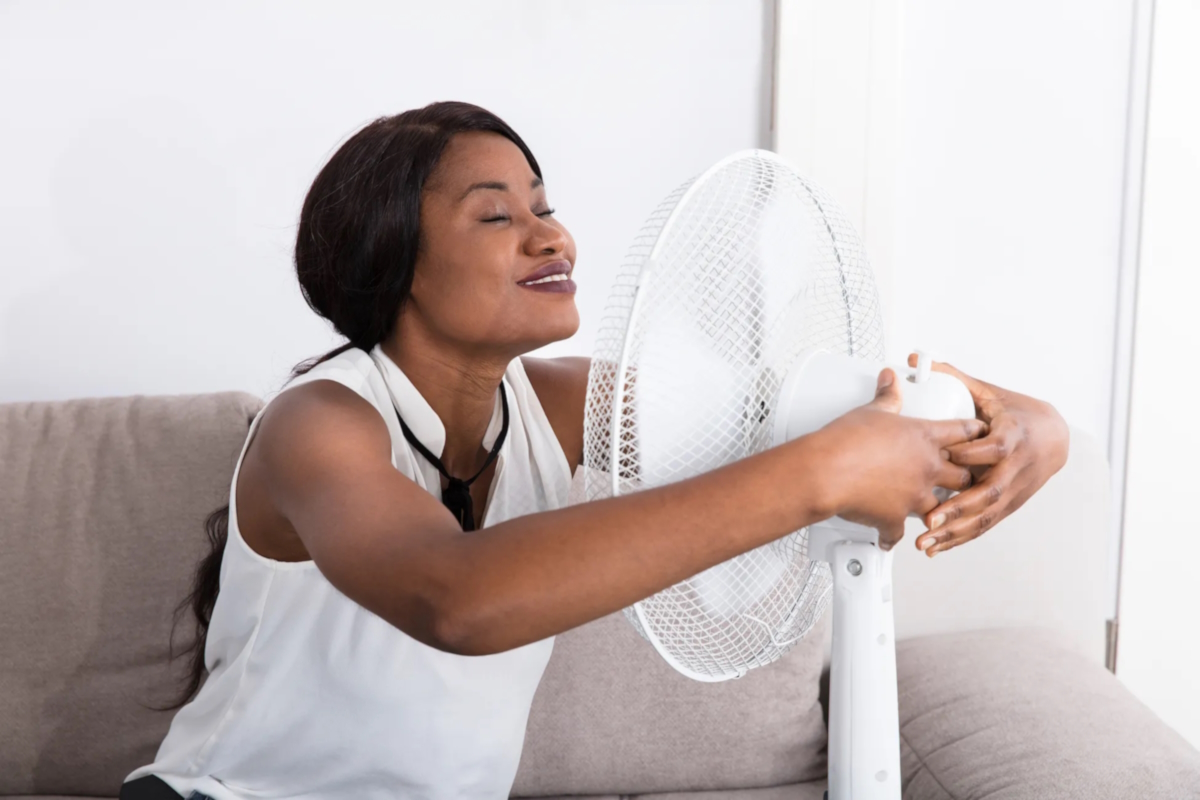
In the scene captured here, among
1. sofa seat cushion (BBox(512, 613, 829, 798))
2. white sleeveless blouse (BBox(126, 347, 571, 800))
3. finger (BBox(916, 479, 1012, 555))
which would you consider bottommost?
sofa seat cushion (BBox(512, 613, 829, 798))

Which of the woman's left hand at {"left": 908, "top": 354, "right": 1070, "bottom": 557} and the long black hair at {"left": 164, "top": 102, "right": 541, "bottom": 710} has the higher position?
the long black hair at {"left": 164, "top": 102, "right": 541, "bottom": 710}

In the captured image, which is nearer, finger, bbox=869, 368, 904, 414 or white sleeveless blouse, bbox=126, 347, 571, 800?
finger, bbox=869, 368, 904, 414

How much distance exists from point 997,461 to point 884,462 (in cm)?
18

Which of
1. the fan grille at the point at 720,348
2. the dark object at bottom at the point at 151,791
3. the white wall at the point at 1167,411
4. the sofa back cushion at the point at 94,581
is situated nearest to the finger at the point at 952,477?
the fan grille at the point at 720,348

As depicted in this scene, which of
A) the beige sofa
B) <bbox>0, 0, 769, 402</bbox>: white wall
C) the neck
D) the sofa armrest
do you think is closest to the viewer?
the neck

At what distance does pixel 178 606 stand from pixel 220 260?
62 centimetres

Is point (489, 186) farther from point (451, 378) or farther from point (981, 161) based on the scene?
point (981, 161)

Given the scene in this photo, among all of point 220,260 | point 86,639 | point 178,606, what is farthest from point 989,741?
point 220,260

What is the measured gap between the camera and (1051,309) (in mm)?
2000

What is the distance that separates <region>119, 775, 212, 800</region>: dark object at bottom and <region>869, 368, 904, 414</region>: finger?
833 mm

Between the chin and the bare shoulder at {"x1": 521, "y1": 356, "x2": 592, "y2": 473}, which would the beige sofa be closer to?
the bare shoulder at {"x1": 521, "y1": 356, "x2": 592, "y2": 473}

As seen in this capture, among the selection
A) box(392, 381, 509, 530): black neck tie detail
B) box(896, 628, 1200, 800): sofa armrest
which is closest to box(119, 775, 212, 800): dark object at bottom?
box(392, 381, 509, 530): black neck tie detail

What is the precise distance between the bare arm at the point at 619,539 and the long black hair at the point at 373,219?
1.36ft

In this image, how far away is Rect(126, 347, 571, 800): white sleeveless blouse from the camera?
1.11m
